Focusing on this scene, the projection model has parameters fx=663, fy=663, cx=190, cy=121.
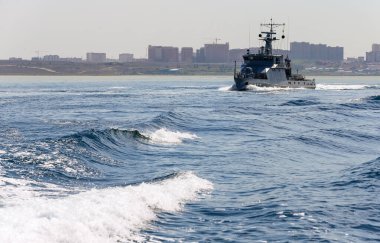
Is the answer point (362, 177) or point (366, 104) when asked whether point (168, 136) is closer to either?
point (362, 177)

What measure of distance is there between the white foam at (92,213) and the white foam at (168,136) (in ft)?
52.6

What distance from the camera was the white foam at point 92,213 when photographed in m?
15.6

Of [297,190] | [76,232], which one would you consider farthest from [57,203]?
[297,190]

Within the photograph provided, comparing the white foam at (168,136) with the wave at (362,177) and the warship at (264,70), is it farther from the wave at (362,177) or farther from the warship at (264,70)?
the warship at (264,70)

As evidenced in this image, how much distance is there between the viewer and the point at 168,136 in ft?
136

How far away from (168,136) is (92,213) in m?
24.0

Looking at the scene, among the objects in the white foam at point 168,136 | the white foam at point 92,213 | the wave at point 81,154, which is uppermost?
Answer: the white foam at point 92,213

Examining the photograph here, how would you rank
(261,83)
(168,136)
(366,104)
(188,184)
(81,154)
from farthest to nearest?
(261,83), (366,104), (168,136), (81,154), (188,184)

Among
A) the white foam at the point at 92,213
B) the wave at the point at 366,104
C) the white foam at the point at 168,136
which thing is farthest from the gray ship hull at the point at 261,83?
the white foam at the point at 92,213

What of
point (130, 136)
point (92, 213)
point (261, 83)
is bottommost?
point (130, 136)

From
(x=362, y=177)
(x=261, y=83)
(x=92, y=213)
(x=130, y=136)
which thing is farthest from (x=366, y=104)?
(x=92, y=213)

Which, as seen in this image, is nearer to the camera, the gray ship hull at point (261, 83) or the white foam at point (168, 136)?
the white foam at point (168, 136)

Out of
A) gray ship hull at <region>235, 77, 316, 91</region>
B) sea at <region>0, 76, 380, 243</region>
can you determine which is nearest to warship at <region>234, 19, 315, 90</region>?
gray ship hull at <region>235, 77, 316, 91</region>

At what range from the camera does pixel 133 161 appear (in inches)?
1235
